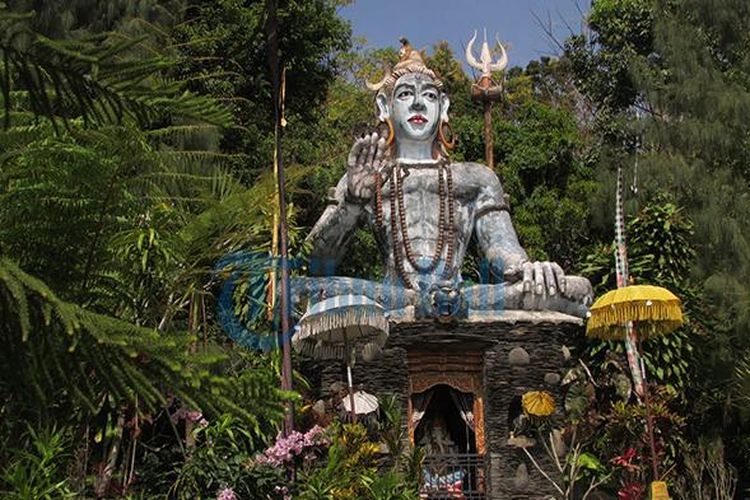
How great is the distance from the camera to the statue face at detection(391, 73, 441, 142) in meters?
10.7

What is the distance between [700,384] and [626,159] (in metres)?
3.66

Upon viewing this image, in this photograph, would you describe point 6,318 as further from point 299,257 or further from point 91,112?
point 299,257

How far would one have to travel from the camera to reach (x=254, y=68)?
580 inches

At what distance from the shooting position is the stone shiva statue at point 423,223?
9547 millimetres

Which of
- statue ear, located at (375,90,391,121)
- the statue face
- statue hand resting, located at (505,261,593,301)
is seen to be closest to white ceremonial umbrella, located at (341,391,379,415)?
statue hand resting, located at (505,261,593,301)

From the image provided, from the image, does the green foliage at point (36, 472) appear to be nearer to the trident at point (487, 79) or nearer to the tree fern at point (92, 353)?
the tree fern at point (92, 353)

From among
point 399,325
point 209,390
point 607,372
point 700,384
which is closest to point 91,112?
point 209,390

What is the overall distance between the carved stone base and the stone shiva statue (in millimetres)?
187

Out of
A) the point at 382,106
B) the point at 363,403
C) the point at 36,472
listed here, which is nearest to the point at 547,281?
A: the point at 363,403

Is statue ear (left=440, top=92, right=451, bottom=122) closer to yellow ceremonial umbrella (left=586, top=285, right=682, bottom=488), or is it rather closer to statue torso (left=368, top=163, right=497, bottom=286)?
statue torso (left=368, top=163, right=497, bottom=286)

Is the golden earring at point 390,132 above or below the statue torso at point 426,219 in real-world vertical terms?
above

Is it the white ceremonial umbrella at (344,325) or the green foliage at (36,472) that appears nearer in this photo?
the green foliage at (36,472)

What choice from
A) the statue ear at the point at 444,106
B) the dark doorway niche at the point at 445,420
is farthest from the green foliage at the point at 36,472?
the statue ear at the point at 444,106

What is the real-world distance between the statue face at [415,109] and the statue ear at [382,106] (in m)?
0.11
